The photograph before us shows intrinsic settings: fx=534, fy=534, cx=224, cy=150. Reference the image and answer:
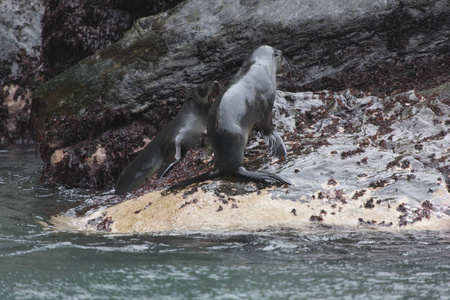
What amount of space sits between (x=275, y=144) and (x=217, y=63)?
8.10ft

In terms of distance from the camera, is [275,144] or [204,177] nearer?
[204,177]

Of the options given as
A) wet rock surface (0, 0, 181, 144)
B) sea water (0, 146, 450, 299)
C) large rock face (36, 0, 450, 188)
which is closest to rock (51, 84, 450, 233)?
sea water (0, 146, 450, 299)

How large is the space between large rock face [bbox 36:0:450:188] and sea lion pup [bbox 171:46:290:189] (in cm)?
156

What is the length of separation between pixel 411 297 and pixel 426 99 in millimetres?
3797

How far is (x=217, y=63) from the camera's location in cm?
751

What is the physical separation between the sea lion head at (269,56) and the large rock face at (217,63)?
1.20m

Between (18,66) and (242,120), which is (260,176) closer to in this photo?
(242,120)

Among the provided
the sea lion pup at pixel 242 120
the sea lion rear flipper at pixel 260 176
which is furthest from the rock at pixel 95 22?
the sea lion rear flipper at pixel 260 176

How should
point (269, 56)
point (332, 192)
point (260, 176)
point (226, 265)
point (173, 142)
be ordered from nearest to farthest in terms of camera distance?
point (226, 265), point (332, 192), point (260, 176), point (269, 56), point (173, 142)

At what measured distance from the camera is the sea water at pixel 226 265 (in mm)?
2896

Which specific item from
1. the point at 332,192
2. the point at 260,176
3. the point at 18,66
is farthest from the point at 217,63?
the point at 18,66

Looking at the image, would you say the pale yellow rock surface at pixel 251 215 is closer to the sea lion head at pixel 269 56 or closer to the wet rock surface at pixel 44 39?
the sea lion head at pixel 269 56

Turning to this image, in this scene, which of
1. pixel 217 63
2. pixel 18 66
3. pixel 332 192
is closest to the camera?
pixel 332 192

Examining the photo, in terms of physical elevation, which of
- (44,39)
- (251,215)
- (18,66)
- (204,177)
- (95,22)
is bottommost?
(251,215)
